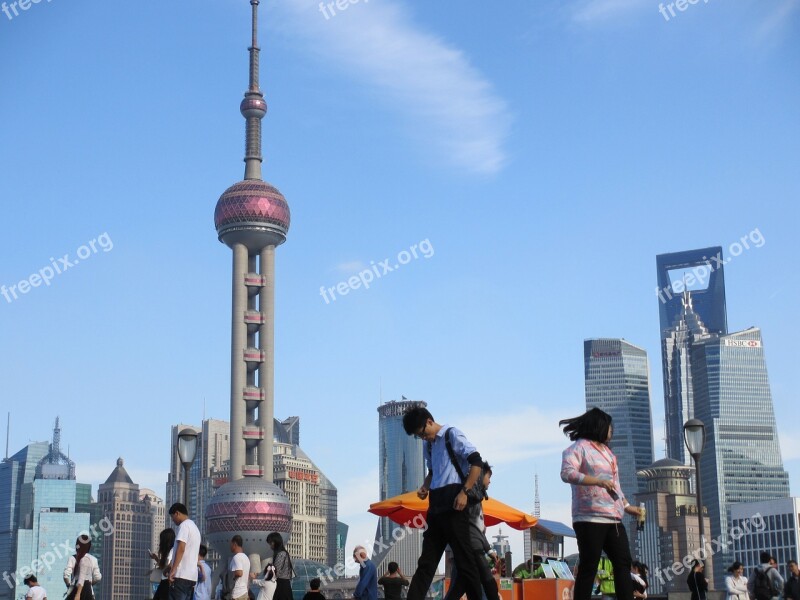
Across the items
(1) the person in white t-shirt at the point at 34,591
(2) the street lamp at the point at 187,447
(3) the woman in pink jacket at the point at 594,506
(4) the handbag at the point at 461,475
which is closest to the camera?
(3) the woman in pink jacket at the point at 594,506

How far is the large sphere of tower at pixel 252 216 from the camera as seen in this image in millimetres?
150250

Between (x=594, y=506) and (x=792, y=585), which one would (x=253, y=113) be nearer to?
(x=792, y=585)

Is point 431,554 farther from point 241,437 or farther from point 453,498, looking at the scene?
point 241,437

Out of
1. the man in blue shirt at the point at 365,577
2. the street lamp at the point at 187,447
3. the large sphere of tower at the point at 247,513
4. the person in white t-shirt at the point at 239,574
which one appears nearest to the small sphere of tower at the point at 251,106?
the large sphere of tower at the point at 247,513

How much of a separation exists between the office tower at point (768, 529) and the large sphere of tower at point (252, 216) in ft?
258

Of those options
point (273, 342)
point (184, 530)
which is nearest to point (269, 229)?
point (273, 342)

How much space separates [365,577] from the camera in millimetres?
18984

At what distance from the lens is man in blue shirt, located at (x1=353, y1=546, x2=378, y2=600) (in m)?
18.8

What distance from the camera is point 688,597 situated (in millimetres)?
22312

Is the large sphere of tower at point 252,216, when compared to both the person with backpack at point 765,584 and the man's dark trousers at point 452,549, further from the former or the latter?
the man's dark trousers at point 452,549

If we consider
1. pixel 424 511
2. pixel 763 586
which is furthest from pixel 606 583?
pixel 424 511

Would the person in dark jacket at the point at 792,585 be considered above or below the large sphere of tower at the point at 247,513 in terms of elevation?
below

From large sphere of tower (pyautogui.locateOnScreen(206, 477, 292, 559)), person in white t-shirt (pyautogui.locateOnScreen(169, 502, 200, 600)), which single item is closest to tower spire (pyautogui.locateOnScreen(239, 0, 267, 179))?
large sphere of tower (pyautogui.locateOnScreen(206, 477, 292, 559))

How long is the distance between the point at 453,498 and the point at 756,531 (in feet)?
577
